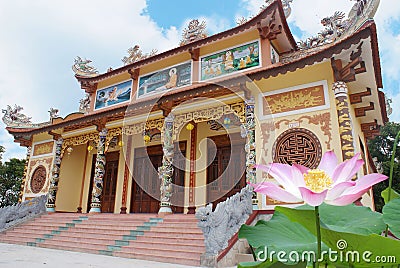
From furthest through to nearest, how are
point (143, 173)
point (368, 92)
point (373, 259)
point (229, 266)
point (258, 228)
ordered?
point (143, 173) < point (368, 92) < point (229, 266) < point (258, 228) < point (373, 259)

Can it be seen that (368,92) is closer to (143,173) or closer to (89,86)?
(143,173)

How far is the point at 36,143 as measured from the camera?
427 inches

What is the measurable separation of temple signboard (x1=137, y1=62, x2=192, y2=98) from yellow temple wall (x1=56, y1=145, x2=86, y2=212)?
3.45m

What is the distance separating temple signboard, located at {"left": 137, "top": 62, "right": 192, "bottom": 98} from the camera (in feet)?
27.6

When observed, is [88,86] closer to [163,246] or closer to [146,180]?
[146,180]

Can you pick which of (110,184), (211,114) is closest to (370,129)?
(211,114)

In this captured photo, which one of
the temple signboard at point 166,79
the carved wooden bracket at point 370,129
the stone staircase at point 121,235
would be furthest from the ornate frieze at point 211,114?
the carved wooden bracket at point 370,129

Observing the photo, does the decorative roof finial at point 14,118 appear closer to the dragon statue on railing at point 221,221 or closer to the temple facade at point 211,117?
the temple facade at point 211,117

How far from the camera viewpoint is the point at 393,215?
589 mm

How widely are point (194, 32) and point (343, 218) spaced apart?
28.4ft

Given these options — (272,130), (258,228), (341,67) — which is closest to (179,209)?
(272,130)

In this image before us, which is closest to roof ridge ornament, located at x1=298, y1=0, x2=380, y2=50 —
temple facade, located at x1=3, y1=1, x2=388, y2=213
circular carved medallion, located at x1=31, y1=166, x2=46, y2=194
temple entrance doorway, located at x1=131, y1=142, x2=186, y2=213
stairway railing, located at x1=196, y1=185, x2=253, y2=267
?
temple facade, located at x1=3, y1=1, x2=388, y2=213

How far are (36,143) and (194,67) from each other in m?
6.56

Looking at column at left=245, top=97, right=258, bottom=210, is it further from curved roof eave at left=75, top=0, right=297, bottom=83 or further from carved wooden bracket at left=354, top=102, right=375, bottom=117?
carved wooden bracket at left=354, top=102, right=375, bottom=117
